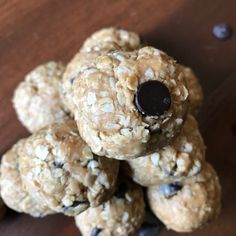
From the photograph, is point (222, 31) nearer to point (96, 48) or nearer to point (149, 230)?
point (96, 48)

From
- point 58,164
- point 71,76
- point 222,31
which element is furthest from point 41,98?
point 222,31

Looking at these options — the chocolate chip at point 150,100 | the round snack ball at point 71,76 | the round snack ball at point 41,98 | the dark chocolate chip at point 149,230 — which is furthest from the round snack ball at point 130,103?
the dark chocolate chip at point 149,230

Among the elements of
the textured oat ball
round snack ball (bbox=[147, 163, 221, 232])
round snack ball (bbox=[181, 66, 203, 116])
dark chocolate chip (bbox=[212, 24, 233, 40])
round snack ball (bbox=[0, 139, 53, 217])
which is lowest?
round snack ball (bbox=[147, 163, 221, 232])

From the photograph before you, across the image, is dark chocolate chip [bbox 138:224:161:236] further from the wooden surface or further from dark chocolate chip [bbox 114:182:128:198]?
dark chocolate chip [bbox 114:182:128:198]

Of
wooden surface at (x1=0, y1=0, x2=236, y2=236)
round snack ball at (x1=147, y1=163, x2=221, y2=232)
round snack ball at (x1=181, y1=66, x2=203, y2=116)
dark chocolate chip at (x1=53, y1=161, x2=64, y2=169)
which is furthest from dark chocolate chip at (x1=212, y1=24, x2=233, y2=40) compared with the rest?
dark chocolate chip at (x1=53, y1=161, x2=64, y2=169)

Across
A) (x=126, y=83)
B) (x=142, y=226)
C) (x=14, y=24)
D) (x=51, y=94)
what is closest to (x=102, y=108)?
(x=126, y=83)

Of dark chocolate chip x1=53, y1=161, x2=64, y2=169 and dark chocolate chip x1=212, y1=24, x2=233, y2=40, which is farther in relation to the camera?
dark chocolate chip x1=212, y1=24, x2=233, y2=40

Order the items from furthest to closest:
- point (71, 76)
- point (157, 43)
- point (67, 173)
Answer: point (157, 43)
point (71, 76)
point (67, 173)
